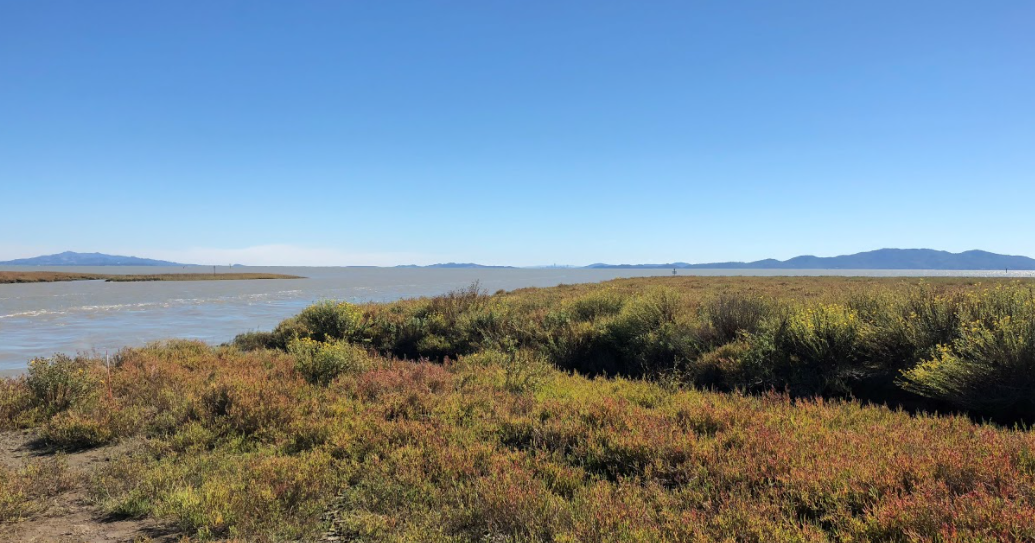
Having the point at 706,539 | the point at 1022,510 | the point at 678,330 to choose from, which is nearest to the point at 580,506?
the point at 706,539

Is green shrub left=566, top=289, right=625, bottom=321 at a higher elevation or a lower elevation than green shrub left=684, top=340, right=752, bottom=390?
higher

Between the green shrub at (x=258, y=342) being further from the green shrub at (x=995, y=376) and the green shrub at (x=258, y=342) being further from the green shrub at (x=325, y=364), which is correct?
the green shrub at (x=995, y=376)

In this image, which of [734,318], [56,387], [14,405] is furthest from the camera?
[734,318]

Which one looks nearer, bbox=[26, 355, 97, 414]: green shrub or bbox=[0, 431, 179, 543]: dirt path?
bbox=[0, 431, 179, 543]: dirt path

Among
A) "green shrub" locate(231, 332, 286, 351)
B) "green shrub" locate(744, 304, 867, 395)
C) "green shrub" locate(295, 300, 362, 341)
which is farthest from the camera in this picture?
"green shrub" locate(231, 332, 286, 351)

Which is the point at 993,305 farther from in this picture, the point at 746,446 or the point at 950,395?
the point at 746,446

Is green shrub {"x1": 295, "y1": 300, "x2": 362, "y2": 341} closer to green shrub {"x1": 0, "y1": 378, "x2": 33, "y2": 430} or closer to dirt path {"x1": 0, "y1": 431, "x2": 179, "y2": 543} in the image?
green shrub {"x1": 0, "y1": 378, "x2": 33, "y2": 430}

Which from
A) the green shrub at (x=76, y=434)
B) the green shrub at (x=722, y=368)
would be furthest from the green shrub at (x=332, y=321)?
the green shrub at (x=722, y=368)

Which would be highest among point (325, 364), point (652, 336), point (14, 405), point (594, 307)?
point (594, 307)

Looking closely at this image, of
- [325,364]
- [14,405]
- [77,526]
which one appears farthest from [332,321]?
[77,526]

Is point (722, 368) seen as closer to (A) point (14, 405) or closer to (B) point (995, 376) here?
(B) point (995, 376)

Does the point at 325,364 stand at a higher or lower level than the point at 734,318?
lower

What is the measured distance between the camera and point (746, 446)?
4.98 m

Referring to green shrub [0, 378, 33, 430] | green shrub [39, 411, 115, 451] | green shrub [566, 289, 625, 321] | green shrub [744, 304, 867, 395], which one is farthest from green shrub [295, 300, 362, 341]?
green shrub [744, 304, 867, 395]
